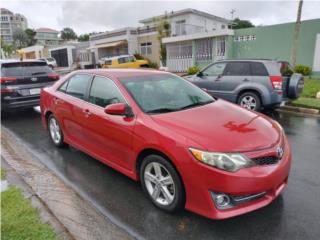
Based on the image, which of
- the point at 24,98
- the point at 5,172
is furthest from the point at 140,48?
the point at 5,172

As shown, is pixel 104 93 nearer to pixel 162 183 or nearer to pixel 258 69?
pixel 162 183

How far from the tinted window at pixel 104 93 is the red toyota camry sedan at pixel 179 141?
1 centimetres

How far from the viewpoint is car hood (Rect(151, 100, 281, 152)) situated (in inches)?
109

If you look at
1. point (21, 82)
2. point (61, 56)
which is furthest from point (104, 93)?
point (61, 56)

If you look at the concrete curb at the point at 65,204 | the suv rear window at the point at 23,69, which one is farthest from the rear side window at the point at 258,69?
the suv rear window at the point at 23,69

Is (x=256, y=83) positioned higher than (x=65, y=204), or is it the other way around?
(x=256, y=83)

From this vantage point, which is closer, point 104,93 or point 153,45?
point 104,93

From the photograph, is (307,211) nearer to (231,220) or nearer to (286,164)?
(286,164)

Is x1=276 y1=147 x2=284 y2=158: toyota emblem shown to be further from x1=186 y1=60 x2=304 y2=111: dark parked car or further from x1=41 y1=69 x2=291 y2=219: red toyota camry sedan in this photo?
x1=186 y1=60 x2=304 y2=111: dark parked car

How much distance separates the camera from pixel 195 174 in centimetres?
268

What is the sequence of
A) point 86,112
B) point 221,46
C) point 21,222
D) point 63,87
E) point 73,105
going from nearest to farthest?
point 21,222 → point 86,112 → point 73,105 → point 63,87 → point 221,46

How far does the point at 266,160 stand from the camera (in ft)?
9.11

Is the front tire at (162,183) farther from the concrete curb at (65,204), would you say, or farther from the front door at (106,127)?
the concrete curb at (65,204)

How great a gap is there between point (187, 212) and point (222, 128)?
102 cm
